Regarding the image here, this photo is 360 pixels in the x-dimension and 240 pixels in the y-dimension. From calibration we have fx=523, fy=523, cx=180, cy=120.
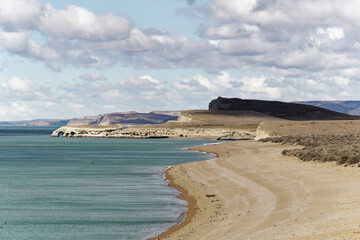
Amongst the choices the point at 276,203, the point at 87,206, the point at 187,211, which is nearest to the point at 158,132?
the point at 87,206

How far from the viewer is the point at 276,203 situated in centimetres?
2611

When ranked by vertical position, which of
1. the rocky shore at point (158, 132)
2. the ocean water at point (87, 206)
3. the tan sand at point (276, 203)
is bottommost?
the ocean water at point (87, 206)

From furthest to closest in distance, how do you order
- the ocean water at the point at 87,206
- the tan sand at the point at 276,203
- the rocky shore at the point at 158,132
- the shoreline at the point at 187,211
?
the rocky shore at the point at 158,132 → the ocean water at the point at 87,206 → the shoreline at the point at 187,211 → the tan sand at the point at 276,203

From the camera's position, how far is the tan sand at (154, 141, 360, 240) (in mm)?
19619

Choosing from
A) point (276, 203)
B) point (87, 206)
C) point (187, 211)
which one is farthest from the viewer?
point (87, 206)

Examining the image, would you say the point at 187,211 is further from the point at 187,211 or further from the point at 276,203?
the point at 276,203

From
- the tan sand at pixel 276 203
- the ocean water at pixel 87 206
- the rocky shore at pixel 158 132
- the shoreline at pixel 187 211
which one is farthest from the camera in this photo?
the rocky shore at pixel 158 132

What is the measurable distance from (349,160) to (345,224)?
→ 18.1 metres

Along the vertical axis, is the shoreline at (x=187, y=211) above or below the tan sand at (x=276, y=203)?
below

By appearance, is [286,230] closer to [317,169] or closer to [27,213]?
[27,213]

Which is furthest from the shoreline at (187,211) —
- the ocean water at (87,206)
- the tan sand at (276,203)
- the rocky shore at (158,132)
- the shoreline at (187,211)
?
the rocky shore at (158,132)

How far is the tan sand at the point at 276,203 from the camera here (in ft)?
64.4

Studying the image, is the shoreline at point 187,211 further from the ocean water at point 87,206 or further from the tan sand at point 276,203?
the ocean water at point 87,206

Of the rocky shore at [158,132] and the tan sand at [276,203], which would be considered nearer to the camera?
the tan sand at [276,203]
